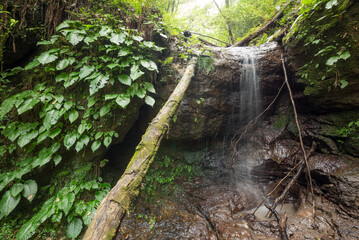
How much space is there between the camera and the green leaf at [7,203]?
2.05 metres

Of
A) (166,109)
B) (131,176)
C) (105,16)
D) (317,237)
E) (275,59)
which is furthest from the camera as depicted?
(275,59)

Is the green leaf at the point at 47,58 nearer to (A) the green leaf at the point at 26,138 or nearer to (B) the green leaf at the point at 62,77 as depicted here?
(B) the green leaf at the point at 62,77

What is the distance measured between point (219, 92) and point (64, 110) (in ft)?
11.5

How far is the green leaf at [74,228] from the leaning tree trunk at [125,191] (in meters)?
1.44

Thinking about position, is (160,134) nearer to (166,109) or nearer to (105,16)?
(166,109)

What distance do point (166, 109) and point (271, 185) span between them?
126 inches

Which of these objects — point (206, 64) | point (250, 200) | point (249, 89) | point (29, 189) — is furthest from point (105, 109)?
point (249, 89)

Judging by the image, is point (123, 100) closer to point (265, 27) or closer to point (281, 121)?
point (281, 121)

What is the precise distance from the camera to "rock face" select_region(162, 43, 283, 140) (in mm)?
3783

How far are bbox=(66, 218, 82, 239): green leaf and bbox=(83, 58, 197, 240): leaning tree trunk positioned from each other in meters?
1.44

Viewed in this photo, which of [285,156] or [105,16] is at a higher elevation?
[105,16]

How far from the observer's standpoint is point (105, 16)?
2.79 meters

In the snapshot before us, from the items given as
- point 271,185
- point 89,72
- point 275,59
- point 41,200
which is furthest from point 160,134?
point 275,59

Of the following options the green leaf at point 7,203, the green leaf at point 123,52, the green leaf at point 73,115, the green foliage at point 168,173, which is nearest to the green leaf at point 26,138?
the green leaf at point 73,115
